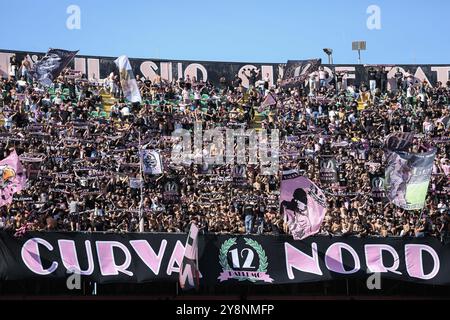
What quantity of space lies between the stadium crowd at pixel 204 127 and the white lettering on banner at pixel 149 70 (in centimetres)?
137

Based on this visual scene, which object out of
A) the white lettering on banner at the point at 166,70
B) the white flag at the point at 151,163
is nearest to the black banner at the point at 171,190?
the white flag at the point at 151,163

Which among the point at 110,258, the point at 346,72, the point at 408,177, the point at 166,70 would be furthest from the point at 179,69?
the point at 110,258

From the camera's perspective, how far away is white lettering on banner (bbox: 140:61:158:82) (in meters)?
40.2

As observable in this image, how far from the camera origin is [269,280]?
21.8 m

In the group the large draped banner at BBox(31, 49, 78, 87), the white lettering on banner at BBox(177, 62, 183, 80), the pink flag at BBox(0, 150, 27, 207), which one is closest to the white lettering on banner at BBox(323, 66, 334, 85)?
the white lettering on banner at BBox(177, 62, 183, 80)

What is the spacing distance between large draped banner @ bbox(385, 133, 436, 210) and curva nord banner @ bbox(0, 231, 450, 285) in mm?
2704

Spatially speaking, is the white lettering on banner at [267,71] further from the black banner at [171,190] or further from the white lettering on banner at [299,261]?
the white lettering on banner at [299,261]

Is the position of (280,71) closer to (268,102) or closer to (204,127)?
(268,102)

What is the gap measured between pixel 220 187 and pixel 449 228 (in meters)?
7.72
